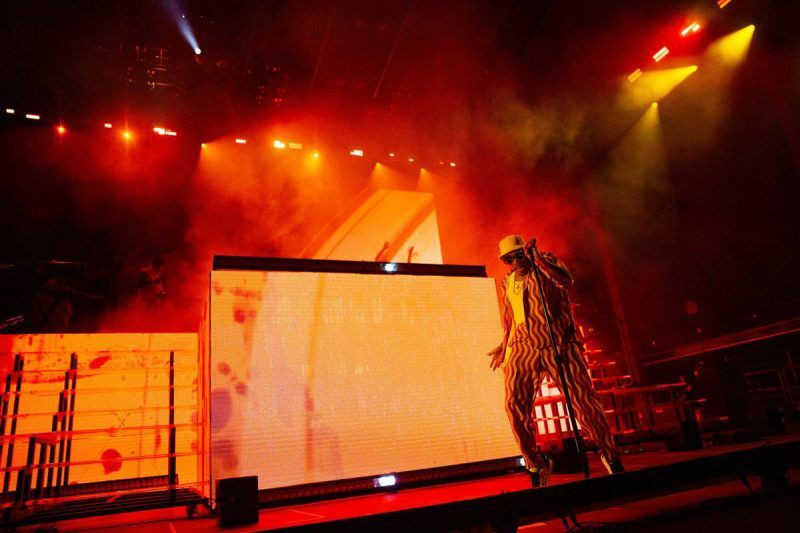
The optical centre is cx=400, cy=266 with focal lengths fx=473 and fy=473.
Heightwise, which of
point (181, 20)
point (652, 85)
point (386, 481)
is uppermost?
point (181, 20)

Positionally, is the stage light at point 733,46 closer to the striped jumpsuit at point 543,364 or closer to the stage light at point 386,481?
the striped jumpsuit at point 543,364

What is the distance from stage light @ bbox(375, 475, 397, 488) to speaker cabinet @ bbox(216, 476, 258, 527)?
1.01 meters

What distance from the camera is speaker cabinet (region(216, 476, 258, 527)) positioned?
230 cm

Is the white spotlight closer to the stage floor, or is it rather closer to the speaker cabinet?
the stage floor

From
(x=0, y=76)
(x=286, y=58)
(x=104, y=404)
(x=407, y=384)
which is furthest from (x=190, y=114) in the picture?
(x=407, y=384)

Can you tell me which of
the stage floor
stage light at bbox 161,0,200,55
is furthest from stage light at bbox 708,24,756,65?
stage light at bbox 161,0,200,55

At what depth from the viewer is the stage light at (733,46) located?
6457mm

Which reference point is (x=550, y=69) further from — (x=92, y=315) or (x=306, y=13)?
(x=92, y=315)

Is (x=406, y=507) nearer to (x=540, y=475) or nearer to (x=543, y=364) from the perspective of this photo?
(x=540, y=475)

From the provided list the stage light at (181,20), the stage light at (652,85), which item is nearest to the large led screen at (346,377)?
the stage light at (181,20)

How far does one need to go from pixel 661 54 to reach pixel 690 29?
443 millimetres

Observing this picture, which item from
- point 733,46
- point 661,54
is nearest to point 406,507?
point 661,54

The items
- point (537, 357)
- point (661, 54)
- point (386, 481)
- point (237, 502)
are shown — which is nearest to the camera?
point (237, 502)

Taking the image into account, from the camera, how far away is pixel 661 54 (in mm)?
6980
